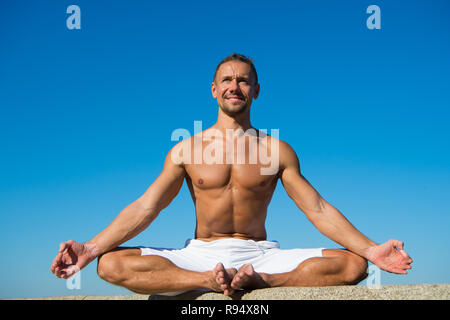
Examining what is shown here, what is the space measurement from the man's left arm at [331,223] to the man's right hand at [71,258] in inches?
92.7

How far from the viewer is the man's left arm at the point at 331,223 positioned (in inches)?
173

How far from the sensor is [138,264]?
4.20 m

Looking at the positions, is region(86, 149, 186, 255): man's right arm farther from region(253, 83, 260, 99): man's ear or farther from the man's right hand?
region(253, 83, 260, 99): man's ear

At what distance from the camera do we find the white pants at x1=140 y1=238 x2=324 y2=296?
4484mm

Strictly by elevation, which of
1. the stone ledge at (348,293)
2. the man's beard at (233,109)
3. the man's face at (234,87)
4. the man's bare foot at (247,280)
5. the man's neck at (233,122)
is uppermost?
the man's face at (234,87)

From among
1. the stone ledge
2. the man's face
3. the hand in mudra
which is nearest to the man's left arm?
the hand in mudra

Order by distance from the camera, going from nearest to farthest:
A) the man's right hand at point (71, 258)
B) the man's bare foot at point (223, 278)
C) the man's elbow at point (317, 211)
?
the man's bare foot at point (223, 278) → the man's right hand at point (71, 258) → the man's elbow at point (317, 211)

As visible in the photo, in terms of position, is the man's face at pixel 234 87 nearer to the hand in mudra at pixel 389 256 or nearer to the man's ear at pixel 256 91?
the man's ear at pixel 256 91

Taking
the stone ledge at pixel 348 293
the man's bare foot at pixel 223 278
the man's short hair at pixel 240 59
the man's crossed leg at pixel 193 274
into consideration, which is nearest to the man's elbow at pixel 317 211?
the man's crossed leg at pixel 193 274

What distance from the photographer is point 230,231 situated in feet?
16.5

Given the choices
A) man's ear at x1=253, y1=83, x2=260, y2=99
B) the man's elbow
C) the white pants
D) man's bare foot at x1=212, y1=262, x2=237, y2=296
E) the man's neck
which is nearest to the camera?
man's bare foot at x1=212, y1=262, x2=237, y2=296

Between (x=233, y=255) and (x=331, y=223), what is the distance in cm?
115
